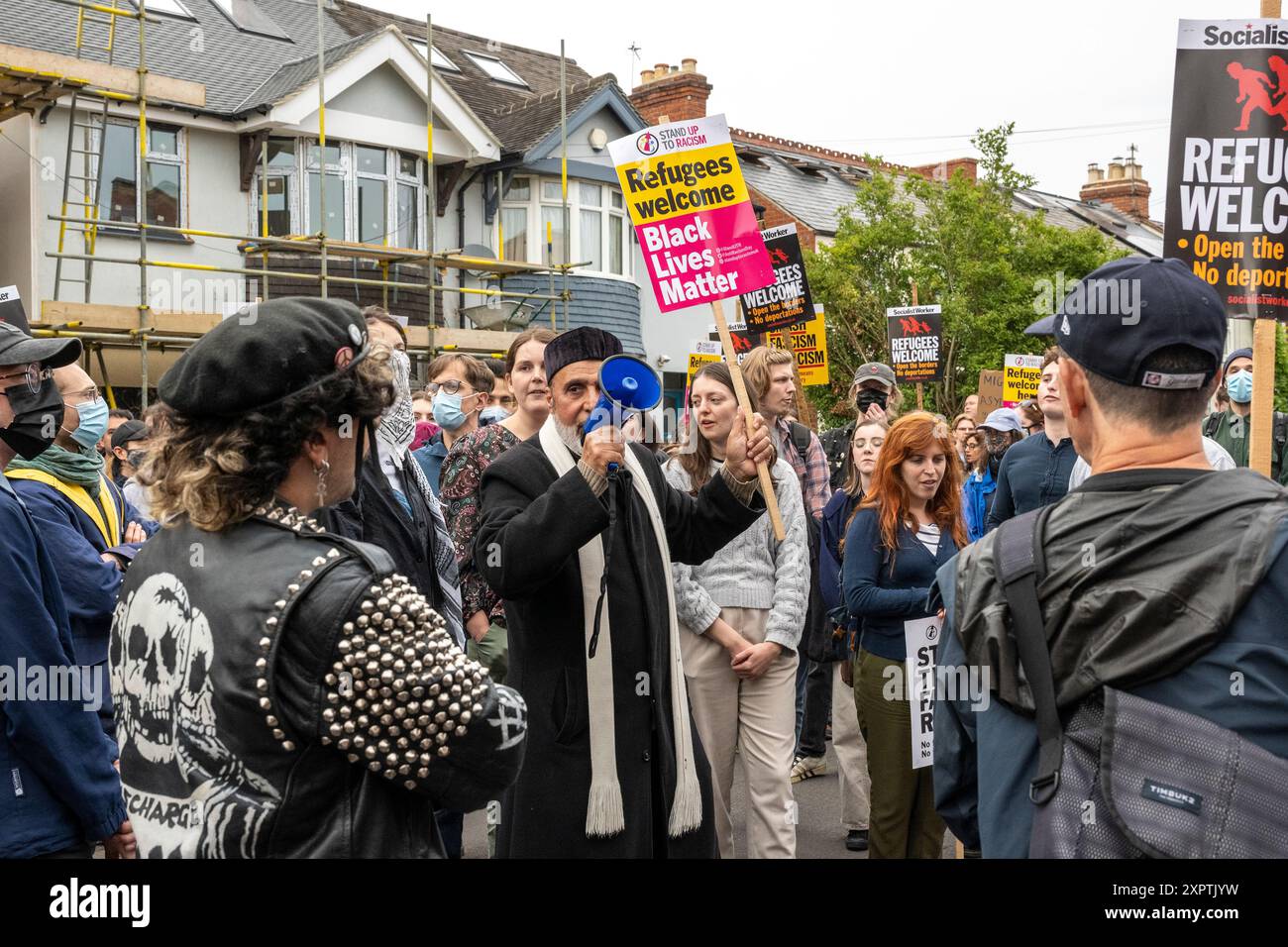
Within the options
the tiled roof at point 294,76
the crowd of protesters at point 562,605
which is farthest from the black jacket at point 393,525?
the tiled roof at point 294,76

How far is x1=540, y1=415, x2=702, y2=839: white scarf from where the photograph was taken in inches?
142

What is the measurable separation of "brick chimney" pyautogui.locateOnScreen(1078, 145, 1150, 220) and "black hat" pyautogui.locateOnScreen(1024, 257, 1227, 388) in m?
55.4

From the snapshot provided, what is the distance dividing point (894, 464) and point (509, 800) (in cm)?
258

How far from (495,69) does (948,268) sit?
36.6 ft

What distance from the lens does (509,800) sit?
12.2ft

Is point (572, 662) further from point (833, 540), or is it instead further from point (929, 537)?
point (833, 540)

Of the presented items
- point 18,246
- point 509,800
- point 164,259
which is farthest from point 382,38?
point 509,800

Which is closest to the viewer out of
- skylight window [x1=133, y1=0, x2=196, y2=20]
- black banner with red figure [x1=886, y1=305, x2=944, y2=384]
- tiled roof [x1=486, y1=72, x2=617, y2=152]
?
black banner with red figure [x1=886, y1=305, x2=944, y2=384]

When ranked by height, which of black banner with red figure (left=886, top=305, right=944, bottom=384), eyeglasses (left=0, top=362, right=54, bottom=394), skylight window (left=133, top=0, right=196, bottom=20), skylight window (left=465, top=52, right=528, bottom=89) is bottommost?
eyeglasses (left=0, top=362, right=54, bottom=394)

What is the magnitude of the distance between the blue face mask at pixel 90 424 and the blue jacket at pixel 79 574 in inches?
24.3

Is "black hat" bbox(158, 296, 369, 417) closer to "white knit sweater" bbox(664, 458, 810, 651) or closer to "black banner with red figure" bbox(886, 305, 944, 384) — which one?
"white knit sweater" bbox(664, 458, 810, 651)

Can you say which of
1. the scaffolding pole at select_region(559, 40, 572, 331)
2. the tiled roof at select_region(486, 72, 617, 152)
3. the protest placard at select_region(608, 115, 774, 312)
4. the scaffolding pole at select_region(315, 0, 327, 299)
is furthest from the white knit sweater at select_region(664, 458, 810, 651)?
the tiled roof at select_region(486, 72, 617, 152)

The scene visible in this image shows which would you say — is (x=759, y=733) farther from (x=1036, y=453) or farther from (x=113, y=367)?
(x=113, y=367)

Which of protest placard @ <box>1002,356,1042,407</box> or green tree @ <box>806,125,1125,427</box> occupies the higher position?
green tree @ <box>806,125,1125,427</box>
